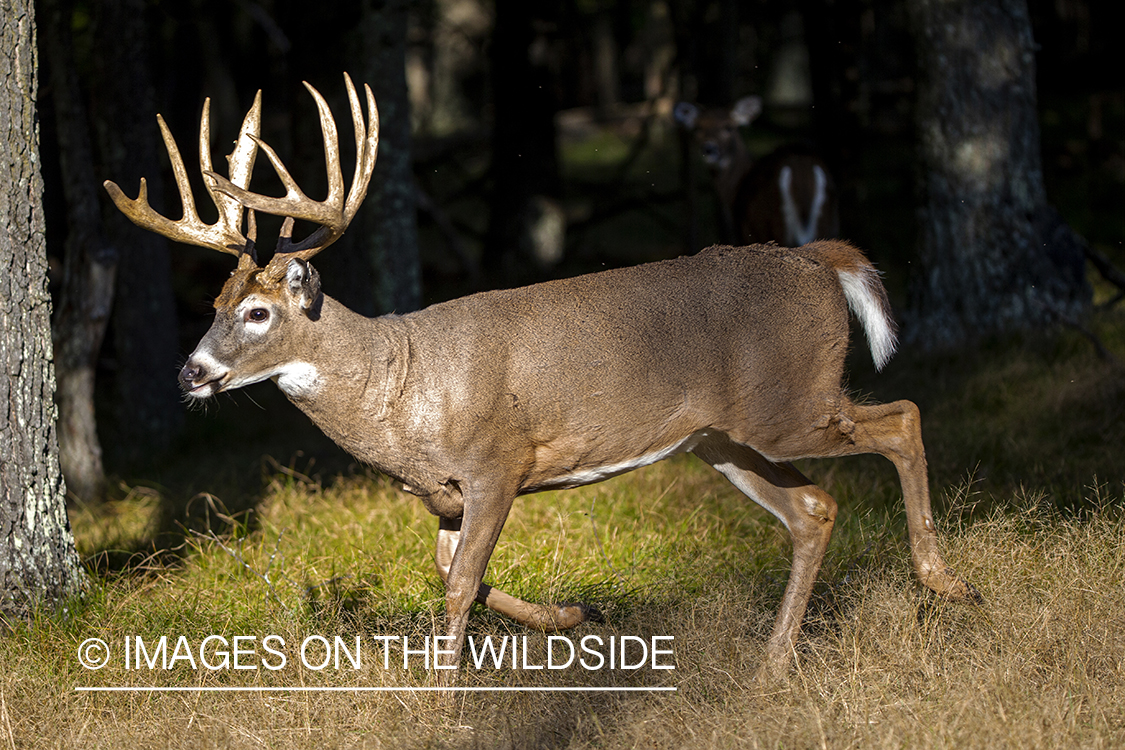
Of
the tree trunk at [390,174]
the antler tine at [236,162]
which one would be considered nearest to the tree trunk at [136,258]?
the tree trunk at [390,174]

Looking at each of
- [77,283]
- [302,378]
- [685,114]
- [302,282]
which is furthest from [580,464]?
[685,114]

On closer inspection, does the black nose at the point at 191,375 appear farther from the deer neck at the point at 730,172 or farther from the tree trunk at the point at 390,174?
the deer neck at the point at 730,172

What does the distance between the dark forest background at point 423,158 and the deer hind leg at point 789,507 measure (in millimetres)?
2675

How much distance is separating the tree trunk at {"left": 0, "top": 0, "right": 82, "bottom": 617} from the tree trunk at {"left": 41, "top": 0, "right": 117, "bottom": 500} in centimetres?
246

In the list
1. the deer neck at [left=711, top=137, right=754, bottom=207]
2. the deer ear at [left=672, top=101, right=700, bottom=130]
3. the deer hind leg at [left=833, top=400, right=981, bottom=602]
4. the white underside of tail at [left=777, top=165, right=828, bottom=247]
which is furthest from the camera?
the deer ear at [left=672, top=101, right=700, bottom=130]

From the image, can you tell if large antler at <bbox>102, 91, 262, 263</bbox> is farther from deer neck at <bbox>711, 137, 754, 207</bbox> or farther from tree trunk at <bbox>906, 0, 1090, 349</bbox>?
deer neck at <bbox>711, 137, 754, 207</bbox>

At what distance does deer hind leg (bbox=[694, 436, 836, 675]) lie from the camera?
386 centimetres

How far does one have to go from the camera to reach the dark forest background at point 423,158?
267 inches

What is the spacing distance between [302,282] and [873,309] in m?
2.10

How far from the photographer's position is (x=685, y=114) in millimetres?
10031

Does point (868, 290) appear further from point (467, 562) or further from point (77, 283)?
point (77, 283)

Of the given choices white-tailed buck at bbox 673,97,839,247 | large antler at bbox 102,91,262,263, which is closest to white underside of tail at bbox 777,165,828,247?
white-tailed buck at bbox 673,97,839,247

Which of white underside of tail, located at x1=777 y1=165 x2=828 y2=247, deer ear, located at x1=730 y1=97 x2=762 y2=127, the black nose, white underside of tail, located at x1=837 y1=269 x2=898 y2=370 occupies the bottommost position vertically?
white underside of tail, located at x1=777 y1=165 x2=828 y2=247

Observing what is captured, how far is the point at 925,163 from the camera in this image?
7.30 metres
